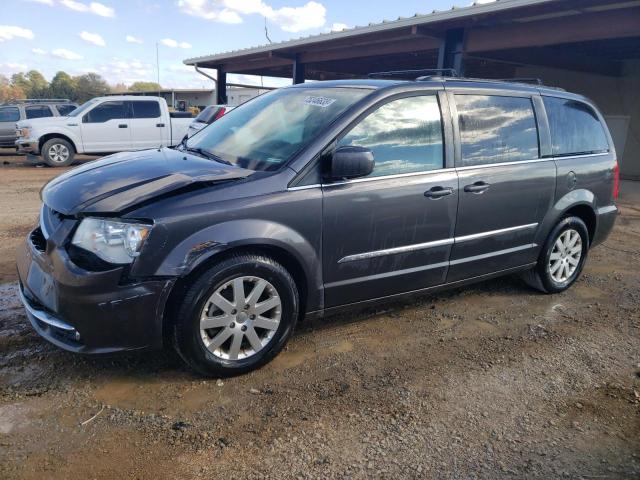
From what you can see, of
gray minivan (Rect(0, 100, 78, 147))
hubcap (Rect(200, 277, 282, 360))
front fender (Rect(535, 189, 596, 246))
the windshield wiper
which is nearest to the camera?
hubcap (Rect(200, 277, 282, 360))

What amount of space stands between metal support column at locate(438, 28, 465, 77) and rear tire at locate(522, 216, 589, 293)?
7.64 metres

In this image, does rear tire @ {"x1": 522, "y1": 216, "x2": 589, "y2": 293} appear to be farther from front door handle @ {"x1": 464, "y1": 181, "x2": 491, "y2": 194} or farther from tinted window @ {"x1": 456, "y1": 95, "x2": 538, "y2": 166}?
front door handle @ {"x1": 464, "y1": 181, "x2": 491, "y2": 194}

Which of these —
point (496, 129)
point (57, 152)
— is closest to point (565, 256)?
point (496, 129)

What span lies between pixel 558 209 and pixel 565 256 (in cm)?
58

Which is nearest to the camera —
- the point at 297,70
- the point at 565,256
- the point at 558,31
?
the point at 565,256

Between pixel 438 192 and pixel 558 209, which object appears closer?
pixel 438 192

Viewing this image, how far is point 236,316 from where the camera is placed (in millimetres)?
3055

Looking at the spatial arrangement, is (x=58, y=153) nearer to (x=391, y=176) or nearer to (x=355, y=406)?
(x=391, y=176)

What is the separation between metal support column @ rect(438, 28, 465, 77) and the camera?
11.6m

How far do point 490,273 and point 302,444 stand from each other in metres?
2.42

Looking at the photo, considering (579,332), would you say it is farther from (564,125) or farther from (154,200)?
(154,200)

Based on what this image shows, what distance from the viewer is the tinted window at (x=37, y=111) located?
16188mm

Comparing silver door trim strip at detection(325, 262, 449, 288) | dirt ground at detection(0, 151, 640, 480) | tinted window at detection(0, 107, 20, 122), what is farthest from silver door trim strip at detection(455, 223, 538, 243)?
tinted window at detection(0, 107, 20, 122)

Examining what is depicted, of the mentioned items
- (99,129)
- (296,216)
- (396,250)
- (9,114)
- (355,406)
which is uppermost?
(9,114)
